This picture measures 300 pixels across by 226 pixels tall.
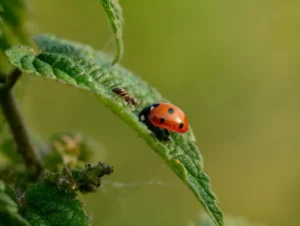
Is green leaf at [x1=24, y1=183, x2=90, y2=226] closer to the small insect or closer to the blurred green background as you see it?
the small insect

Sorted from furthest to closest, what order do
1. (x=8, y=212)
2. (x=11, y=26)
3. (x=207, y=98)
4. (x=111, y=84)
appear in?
(x=207, y=98), (x=11, y=26), (x=111, y=84), (x=8, y=212)

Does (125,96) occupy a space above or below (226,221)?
below

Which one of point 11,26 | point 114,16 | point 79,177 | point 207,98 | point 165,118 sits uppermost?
point 207,98

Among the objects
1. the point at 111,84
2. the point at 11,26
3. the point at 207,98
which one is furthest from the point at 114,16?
the point at 207,98

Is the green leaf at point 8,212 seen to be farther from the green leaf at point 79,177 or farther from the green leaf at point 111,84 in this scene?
the green leaf at point 111,84

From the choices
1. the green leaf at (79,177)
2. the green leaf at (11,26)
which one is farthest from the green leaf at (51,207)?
the green leaf at (11,26)

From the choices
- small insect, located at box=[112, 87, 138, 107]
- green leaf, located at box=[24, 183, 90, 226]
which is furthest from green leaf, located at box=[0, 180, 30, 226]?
small insect, located at box=[112, 87, 138, 107]

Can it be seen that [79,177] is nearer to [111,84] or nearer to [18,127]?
[111,84]

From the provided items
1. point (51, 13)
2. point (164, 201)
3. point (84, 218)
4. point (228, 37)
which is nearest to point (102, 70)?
point (84, 218)
